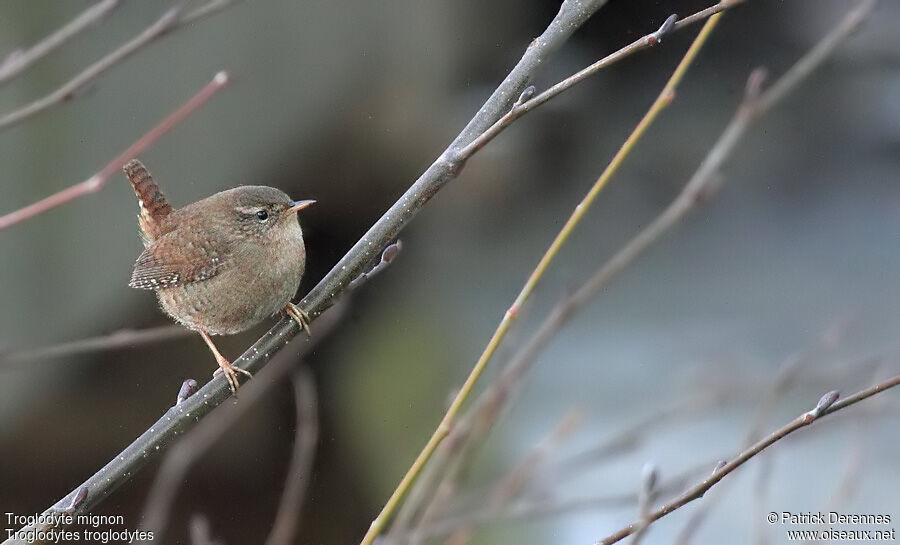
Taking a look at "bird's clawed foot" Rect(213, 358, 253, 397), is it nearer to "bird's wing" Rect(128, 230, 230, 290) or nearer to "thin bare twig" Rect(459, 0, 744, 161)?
"bird's wing" Rect(128, 230, 230, 290)

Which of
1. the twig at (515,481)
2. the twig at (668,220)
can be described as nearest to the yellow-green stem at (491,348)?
the twig at (668,220)

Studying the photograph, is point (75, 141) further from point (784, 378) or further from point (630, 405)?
point (784, 378)

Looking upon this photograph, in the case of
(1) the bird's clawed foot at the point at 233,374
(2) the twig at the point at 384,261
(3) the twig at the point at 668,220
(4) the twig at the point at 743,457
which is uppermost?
(1) the bird's clawed foot at the point at 233,374

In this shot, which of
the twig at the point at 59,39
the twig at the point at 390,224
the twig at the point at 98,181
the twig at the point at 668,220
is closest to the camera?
the twig at the point at 59,39

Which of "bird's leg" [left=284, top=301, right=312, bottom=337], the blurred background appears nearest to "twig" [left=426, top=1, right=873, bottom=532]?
"bird's leg" [left=284, top=301, right=312, bottom=337]

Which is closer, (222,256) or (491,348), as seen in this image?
(491,348)

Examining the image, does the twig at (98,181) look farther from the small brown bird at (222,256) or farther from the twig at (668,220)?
the small brown bird at (222,256)

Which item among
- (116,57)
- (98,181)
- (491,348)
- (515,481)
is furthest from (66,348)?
(515,481)

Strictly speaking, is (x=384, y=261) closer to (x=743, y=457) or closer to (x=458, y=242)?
(x=743, y=457)
